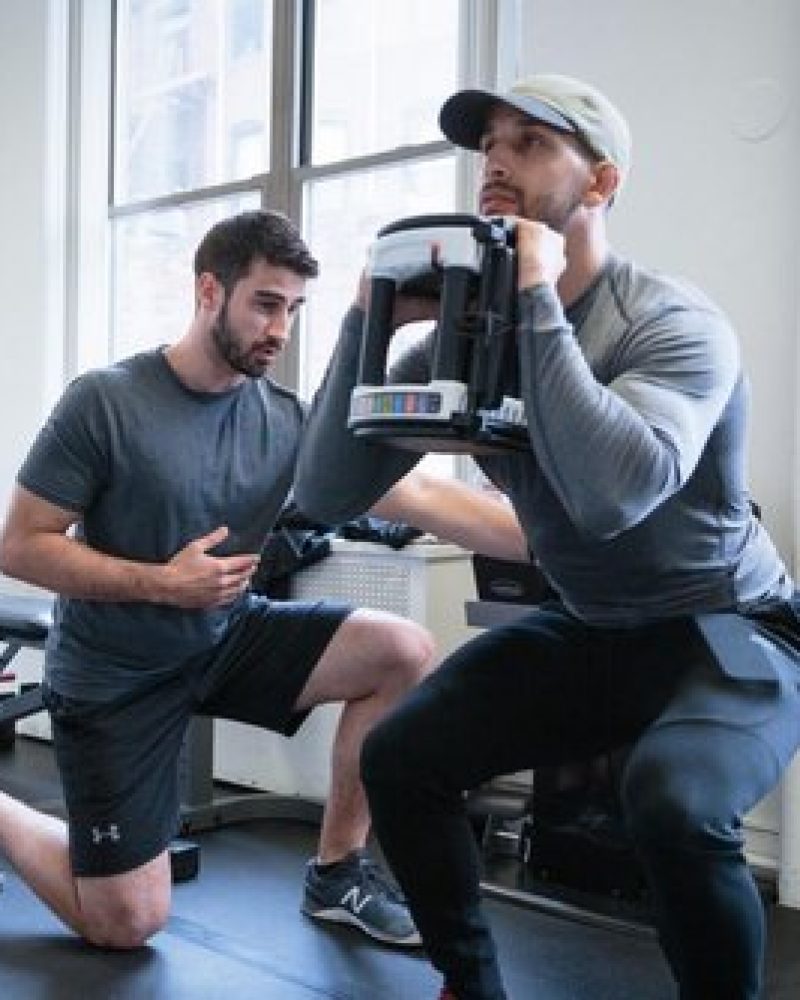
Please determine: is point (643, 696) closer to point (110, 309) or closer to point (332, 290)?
point (332, 290)

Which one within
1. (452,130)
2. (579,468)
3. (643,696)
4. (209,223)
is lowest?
(643,696)

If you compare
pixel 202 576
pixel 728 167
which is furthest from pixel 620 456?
pixel 728 167

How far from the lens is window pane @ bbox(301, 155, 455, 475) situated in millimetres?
3686

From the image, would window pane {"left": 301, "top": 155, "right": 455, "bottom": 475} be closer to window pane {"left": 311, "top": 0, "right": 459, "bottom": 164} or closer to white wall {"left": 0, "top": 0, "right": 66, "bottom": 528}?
window pane {"left": 311, "top": 0, "right": 459, "bottom": 164}

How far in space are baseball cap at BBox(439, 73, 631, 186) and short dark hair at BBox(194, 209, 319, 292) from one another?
71cm

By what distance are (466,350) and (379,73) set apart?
9.44ft

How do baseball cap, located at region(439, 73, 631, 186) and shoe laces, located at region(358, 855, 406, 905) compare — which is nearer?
baseball cap, located at region(439, 73, 631, 186)

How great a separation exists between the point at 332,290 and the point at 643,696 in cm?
270

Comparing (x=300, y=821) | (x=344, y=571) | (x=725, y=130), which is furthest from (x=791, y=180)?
(x=300, y=821)

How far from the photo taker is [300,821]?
3.19 metres

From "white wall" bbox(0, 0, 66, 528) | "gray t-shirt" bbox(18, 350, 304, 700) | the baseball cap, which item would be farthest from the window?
the baseball cap

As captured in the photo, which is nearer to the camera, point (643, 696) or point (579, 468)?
point (579, 468)

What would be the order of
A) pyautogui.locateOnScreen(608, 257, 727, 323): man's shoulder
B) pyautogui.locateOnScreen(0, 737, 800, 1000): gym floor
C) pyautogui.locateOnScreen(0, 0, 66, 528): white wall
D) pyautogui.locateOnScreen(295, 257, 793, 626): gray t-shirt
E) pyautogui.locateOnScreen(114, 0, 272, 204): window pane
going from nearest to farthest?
pyautogui.locateOnScreen(295, 257, 793, 626): gray t-shirt
pyautogui.locateOnScreen(608, 257, 727, 323): man's shoulder
pyautogui.locateOnScreen(0, 737, 800, 1000): gym floor
pyautogui.locateOnScreen(114, 0, 272, 204): window pane
pyautogui.locateOnScreen(0, 0, 66, 528): white wall

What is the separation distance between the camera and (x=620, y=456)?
3.99ft
